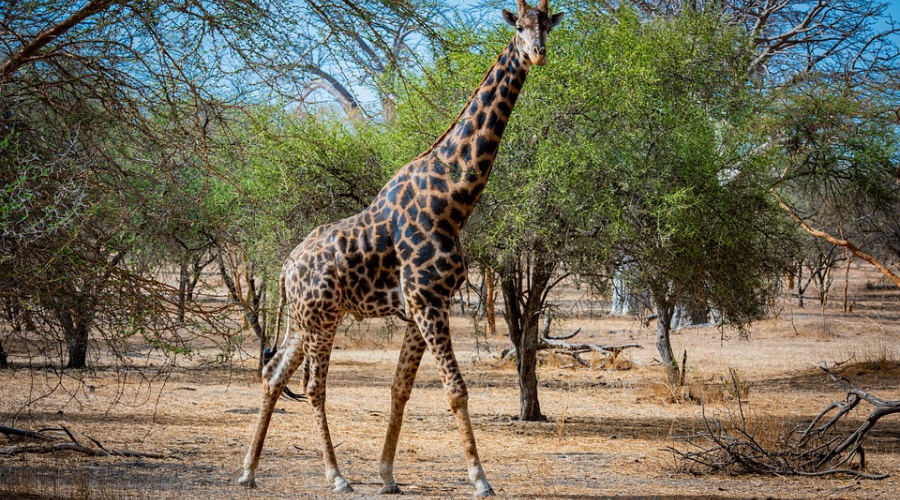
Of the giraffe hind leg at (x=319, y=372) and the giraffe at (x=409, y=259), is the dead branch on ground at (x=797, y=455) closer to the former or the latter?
the giraffe at (x=409, y=259)

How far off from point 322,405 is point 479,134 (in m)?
2.53

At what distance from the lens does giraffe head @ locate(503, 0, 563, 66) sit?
22.1 ft

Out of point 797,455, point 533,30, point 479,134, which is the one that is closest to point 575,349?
point 797,455

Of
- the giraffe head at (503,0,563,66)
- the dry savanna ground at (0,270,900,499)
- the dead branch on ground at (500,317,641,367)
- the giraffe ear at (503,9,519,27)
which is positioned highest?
the giraffe ear at (503,9,519,27)

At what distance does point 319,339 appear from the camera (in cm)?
732

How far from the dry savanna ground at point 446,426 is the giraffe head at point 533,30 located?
133 inches

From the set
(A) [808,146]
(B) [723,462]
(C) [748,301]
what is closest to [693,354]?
(A) [808,146]

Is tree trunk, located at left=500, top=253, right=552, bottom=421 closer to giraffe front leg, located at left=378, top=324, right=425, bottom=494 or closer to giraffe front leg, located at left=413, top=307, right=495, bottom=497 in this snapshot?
giraffe front leg, located at left=378, top=324, right=425, bottom=494

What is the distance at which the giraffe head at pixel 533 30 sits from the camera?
673cm

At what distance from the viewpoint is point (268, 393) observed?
740 cm

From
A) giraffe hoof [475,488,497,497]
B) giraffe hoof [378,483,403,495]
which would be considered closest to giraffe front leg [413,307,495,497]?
giraffe hoof [475,488,497,497]

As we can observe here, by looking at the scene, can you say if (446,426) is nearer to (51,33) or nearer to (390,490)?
(390,490)

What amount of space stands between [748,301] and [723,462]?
3790mm

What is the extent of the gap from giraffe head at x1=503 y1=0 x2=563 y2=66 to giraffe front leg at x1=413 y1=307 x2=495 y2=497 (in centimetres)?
207
